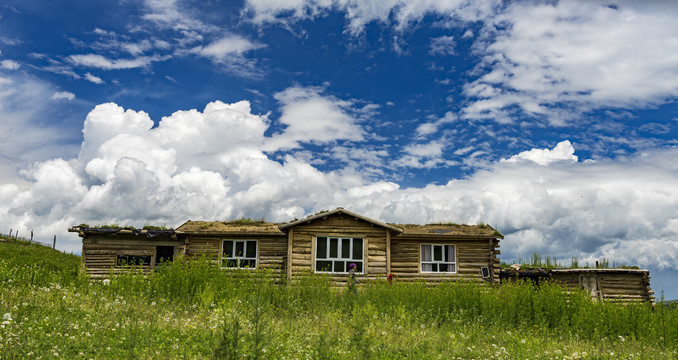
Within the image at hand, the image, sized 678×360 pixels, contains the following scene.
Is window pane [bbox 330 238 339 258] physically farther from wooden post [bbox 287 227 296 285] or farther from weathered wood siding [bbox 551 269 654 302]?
weathered wood siding [bbox 551 269 654 302]

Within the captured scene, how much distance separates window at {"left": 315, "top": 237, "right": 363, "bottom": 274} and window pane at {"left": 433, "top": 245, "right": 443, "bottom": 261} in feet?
15.1

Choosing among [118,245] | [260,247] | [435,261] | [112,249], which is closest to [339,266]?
[260,247]

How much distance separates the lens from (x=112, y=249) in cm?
2591

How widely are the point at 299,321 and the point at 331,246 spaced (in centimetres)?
1400

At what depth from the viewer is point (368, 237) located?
24250 millimetres

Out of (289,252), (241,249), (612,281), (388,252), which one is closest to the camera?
(289,252)

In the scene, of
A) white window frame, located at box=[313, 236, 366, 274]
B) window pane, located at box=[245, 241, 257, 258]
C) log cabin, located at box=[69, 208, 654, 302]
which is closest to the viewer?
white window frame, located at box=[313, 236, 366, 274]

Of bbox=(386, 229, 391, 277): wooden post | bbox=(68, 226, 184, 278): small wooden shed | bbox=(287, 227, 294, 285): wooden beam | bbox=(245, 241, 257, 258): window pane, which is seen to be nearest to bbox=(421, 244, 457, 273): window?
bbox=(386, 229, 391, 277): wooden post

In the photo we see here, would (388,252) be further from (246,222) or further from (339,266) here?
(246,222)

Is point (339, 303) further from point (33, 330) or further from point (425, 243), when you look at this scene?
point (425, 243)

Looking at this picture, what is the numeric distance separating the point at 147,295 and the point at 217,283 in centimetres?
184

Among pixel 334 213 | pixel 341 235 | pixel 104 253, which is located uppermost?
pixel 334 213

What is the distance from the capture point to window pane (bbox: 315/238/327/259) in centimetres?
2425

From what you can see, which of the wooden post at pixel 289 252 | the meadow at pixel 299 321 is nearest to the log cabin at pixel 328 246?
the wooden post at pixel 289 252
